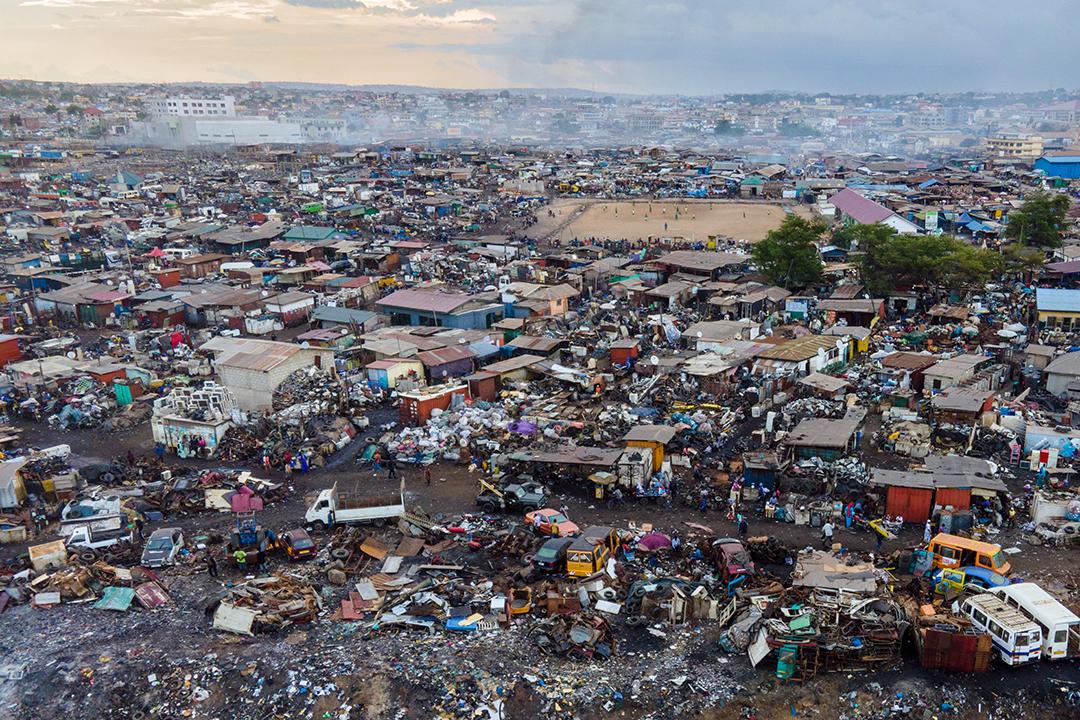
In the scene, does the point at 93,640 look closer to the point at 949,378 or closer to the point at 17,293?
the point at 949,378

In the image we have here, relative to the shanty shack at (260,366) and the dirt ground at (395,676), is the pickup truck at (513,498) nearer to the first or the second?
the dirt ground at (395,676)

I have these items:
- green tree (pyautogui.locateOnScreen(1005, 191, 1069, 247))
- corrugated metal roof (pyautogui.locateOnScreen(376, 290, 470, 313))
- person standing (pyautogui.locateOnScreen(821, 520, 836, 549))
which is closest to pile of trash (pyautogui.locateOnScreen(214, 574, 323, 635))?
person standing (pyautogui.locateOnScreen(821, 520, 836, 549))

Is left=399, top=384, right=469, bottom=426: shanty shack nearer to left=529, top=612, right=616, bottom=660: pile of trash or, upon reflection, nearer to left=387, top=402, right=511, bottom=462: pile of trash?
left=387, top=402, right=511, bottom=462: pile of trash

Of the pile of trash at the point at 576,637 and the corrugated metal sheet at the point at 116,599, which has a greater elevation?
the pile of trash at the point at 576,637

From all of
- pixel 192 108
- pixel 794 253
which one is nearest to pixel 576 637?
pixel 794 253

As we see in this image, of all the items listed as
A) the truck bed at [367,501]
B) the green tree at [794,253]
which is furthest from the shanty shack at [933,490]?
the green tree at [794,253]

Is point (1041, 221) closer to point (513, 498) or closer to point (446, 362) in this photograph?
point (446, 362)
